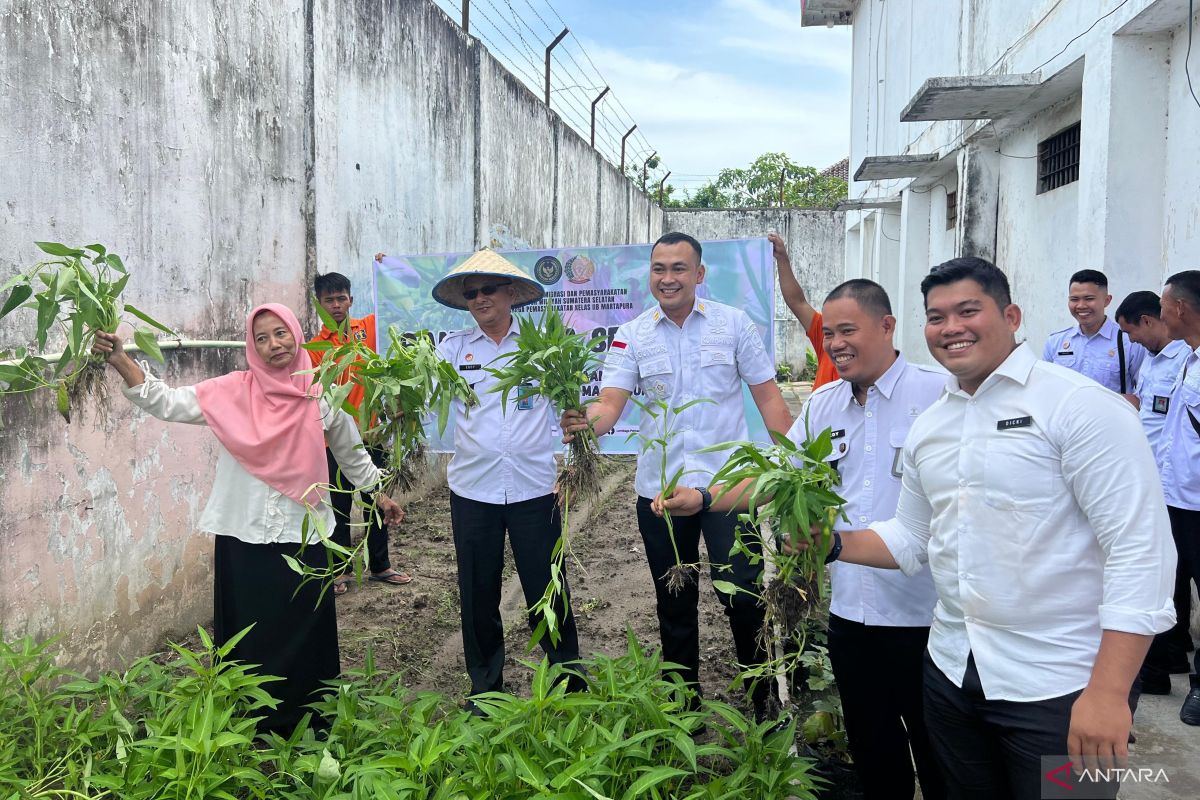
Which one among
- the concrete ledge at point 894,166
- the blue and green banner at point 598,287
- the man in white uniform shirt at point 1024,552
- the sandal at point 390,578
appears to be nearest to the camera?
the man in white uniform shirt at point 1024,552

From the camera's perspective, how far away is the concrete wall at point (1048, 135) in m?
4.91

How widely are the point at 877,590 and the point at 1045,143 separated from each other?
5.67 metres

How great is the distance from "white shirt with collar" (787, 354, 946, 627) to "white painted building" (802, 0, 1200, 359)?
307 centimetres

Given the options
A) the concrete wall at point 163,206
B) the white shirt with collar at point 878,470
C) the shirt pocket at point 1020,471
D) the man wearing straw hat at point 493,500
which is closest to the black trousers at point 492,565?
the man wearing straw hat at point 493,500

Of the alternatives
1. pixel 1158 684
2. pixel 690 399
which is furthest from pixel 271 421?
pixel 1158 684

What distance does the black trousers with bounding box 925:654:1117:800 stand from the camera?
183 centimetres

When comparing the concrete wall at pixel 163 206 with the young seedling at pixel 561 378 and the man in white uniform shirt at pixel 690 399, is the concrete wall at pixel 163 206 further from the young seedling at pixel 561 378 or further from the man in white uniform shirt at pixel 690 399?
the man in white uniform shirt at pixel 690 399

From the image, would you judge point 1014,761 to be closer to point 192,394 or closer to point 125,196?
point 192,394

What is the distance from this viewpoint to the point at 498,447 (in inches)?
140

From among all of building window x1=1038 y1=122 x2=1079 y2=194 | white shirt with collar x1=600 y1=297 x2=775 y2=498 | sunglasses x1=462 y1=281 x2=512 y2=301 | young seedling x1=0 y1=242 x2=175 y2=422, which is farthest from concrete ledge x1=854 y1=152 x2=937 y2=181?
young seedling x1=0 y1=242 x2=175 y2=422

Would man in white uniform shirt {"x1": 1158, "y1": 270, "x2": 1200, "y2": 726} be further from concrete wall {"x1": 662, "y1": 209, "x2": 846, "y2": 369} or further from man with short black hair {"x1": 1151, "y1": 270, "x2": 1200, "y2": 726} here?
concrete wall {"x1": 662, "y1": 209, "x2": 846, "y2": 369}

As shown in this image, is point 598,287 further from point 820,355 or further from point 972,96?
point 972,96

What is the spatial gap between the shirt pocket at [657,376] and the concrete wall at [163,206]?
232 cm

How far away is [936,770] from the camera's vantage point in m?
2.52
